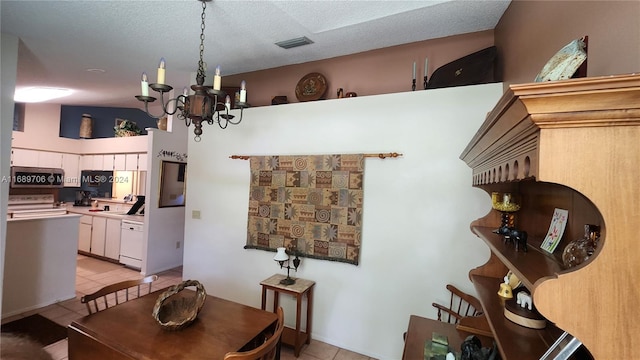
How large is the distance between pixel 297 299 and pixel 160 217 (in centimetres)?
311

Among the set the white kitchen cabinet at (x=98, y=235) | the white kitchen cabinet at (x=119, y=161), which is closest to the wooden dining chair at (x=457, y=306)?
the white kitchen cabinet at (x=98, y=235)

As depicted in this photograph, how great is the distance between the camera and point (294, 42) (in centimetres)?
273

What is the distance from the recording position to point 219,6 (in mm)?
2158

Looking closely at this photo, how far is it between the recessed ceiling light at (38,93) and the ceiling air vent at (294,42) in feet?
13.6

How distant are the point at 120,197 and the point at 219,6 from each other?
5531 mm

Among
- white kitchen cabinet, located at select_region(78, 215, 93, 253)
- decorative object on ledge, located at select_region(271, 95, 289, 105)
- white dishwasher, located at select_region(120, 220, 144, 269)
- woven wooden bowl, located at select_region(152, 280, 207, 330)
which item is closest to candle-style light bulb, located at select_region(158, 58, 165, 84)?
woven wooden bowl, located at select_region(152, 280, 207, 330)

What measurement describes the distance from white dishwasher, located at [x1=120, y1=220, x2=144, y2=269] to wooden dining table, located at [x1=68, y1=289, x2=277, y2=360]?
10.4 ft

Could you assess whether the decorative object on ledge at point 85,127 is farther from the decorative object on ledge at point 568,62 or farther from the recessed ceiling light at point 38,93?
the decorative object on ledge at point 568,62

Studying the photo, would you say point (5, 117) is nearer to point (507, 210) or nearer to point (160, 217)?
point (160, 217)

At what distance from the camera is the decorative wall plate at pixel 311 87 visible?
3043mm

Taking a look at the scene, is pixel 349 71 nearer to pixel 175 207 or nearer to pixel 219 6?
pixel 219 6

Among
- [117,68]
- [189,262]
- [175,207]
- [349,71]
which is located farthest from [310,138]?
[175,207]

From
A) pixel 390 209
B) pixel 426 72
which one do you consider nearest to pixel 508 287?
pixel 390 209

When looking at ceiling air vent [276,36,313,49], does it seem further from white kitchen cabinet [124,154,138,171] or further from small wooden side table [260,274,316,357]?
white kitchen cabinet [124,154,138,171]
